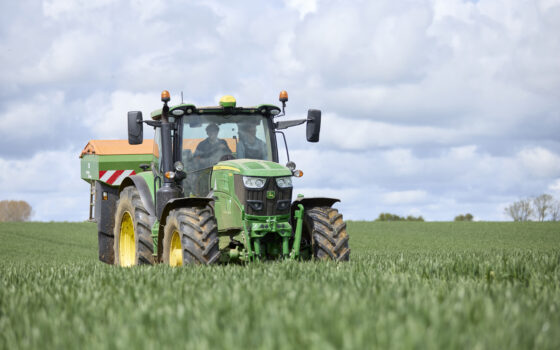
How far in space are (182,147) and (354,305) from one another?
18.0ft

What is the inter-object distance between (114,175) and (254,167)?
6582mm

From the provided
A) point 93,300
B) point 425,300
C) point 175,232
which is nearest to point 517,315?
point 425,300

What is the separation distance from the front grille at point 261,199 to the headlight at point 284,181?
0.06 meters

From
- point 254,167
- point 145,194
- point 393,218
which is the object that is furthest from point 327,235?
point 393,218

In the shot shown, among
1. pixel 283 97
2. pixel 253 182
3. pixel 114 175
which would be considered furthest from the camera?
pixel 114 175

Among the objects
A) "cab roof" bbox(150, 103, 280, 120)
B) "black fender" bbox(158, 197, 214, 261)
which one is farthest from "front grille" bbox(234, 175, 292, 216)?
"cab roof" bbox(150, 103, 280, 120)

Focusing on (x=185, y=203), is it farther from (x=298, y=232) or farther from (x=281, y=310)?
(x=281, y=310)

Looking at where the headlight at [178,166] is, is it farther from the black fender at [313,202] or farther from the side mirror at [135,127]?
the black fender at [313,202]

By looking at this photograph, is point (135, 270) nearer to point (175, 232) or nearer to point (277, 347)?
point (175, 232)

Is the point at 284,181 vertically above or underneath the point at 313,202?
above

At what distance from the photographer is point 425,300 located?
14.9 ft

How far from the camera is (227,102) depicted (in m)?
9.14

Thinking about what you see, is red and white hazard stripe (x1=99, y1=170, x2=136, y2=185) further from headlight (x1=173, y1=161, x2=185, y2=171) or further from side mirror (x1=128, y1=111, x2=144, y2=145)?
headlight (x1=173, y1=161, x2=185, y2=171)

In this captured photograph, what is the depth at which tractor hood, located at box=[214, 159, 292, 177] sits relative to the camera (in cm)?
830
